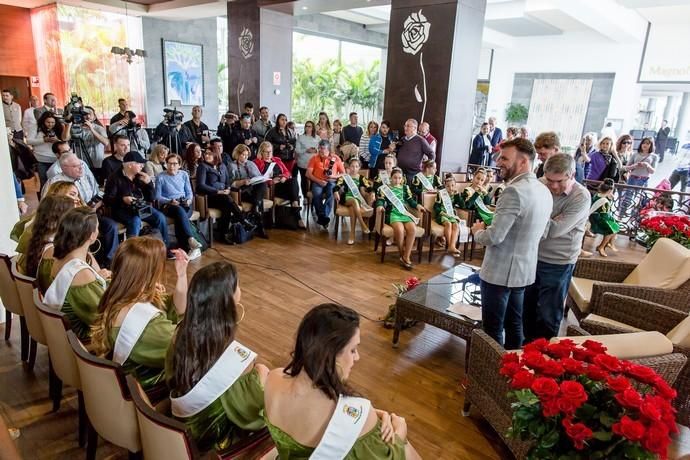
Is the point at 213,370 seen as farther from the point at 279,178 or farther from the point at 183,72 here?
the point at 183,72

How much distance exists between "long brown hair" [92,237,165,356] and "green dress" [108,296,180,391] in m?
0.07

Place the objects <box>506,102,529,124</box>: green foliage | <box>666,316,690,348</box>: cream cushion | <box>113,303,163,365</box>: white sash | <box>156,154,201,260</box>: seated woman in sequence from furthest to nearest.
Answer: <box>506,102,529,124</box>: green foliage
<box>156,154,201,260</box>: seated woman
<box>666,316,690,348</box>: cream cushion
<box>113,303,163,365</box>: white sash

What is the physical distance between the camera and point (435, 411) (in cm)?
261

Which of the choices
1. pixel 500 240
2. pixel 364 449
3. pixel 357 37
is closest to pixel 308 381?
pixel 364 449

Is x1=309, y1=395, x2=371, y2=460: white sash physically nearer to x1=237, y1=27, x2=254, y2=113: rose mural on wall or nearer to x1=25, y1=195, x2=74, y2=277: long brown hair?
x1=25, y1=195, x2=74, y2=277: long brown hair

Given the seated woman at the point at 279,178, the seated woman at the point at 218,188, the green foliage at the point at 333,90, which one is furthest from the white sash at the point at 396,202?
the green foliage at the point at 333,90

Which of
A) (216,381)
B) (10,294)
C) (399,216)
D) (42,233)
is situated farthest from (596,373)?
(399,216)

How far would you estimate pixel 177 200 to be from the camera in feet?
16.0

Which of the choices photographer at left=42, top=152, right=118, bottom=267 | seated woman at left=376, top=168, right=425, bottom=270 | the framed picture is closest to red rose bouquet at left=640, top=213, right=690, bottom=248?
seated woman at left=376, top=168, right=425, bottom=270

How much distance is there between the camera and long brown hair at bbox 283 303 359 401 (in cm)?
133

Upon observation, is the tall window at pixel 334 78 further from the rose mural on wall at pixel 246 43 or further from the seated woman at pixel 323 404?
the seated woman at pixel 323 404

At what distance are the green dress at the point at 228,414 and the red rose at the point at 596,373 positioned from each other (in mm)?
1116

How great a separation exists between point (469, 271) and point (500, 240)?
1548 mm

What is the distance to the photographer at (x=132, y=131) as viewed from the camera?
6.27 m
